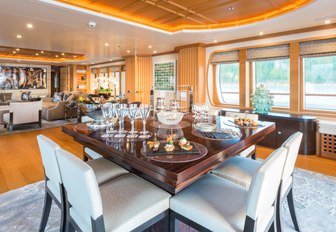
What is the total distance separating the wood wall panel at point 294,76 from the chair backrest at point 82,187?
4606 mm

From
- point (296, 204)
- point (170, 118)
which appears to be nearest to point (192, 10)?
point (170, 118)

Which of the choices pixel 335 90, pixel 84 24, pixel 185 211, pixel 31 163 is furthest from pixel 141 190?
pixel 335 90

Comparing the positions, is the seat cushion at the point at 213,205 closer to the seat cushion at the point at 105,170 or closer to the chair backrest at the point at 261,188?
the chair backrest at the point at 261,188

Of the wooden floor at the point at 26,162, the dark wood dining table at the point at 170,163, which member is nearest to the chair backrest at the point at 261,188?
the dark wood dining table at the point at 170,163

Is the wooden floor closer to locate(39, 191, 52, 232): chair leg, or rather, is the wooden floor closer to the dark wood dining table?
locate(39, 191, 52, 232): chair leg

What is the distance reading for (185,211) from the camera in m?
1.29

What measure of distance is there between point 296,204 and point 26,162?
4062 millimetres

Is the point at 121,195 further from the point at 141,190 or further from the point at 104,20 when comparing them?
the point at 104,20

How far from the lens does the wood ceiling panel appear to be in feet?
10.9

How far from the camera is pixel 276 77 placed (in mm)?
4836

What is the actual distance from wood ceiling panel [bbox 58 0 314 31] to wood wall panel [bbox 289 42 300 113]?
1.03 metres

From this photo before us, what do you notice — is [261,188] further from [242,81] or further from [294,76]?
[242,81]

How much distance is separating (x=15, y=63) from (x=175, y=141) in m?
12.8

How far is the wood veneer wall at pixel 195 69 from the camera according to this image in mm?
5672
